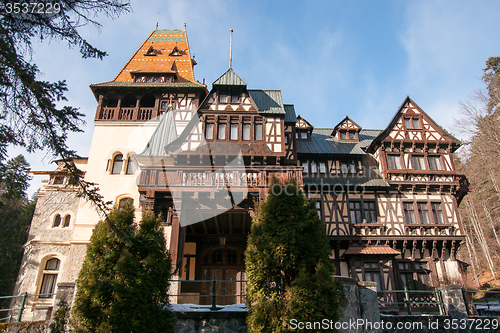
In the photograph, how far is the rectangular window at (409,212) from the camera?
21.4m

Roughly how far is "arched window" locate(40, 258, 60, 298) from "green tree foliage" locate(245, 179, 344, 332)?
1577cm

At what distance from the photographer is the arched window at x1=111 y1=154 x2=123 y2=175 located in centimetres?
2061

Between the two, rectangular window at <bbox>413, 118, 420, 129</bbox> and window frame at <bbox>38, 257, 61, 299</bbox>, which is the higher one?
rectangular window at <bbox>413, 118, 420, 129</bbox>

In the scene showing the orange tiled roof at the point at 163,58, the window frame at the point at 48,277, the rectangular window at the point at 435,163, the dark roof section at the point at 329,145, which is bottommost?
the window frame at the point at 48,277

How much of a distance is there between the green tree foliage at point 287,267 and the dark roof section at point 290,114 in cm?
1312

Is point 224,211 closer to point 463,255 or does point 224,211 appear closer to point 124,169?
point 124,169

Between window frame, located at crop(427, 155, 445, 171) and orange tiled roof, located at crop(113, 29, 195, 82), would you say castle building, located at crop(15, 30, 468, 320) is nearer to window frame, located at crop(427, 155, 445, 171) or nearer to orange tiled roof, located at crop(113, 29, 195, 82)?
window frame, located at crop(427, 155, 445, 171)

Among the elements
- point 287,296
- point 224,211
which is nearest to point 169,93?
point 224,211

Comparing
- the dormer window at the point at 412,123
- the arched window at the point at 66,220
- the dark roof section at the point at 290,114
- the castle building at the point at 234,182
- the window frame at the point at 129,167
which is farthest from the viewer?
the dormer window at the point at 412,123

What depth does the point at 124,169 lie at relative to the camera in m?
20.4

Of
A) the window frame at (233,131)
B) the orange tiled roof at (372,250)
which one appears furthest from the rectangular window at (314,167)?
the window frame at (233,131)

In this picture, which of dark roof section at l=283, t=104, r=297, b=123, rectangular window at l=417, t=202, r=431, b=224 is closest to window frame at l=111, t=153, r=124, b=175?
dark roof section at l=283, t=104, r=297, b=123

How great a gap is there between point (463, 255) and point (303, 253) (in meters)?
35.8

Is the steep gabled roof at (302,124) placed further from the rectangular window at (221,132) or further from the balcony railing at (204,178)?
the balcony railing at (204,178)
